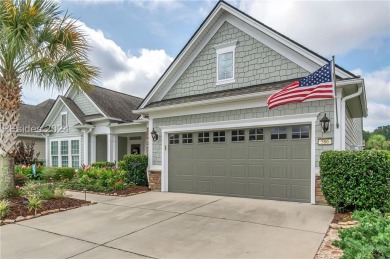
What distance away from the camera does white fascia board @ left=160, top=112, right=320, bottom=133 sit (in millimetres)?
7941

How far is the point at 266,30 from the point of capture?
29.6 feet

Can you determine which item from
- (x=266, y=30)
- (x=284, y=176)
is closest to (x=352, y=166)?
(x=284, y=176)

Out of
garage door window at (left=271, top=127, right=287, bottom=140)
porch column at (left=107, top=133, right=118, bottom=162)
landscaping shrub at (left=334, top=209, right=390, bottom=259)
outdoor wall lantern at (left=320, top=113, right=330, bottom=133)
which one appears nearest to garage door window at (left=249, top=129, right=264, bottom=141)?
garage door window at (left=271, top=127, right=287, bottom=140)

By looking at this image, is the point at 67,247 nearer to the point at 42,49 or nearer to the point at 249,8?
the point at 42,49

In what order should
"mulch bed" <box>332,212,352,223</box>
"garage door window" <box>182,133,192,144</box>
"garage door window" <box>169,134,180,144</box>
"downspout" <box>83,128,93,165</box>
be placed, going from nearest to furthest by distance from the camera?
"mulch bed" <box>332,212,352,223</box>, "garage door window" <box>182,133,192,144</box>, "garage door window" <box>169,134,180,144</box>, "downspout" <box>83,128,93,165</box>

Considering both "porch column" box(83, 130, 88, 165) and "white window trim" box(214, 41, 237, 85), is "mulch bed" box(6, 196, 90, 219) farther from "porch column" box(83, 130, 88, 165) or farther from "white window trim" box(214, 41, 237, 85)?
"porch column" box(83, 130, 88, 165)

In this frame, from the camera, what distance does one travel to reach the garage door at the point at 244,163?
8086 millimetres

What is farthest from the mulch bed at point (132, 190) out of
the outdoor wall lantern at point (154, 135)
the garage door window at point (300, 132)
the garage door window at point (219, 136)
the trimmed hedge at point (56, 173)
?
the garage door window at point (300, 132)

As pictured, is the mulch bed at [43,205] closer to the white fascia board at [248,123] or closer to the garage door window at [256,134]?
the white fascia board at [248,123]

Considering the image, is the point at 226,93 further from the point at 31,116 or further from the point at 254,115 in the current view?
the point at 31,116

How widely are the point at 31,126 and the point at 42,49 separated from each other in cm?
1740

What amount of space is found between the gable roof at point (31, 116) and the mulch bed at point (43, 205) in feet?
51.8

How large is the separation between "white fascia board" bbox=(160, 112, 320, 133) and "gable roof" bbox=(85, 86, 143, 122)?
23.2ft

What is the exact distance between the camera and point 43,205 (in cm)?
766
